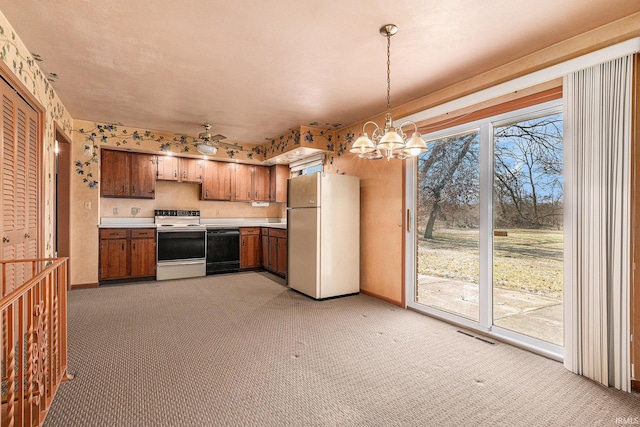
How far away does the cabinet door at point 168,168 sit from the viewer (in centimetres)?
551

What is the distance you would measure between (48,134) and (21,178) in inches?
42.9

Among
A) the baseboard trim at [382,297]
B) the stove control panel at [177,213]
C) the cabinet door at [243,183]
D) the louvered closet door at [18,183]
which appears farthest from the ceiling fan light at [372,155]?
the stove control panel at [177,213]

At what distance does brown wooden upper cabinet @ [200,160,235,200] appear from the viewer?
5973mm

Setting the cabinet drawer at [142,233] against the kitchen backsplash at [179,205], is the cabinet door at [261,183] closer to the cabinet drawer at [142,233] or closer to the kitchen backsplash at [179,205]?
the kitchen backsplash at [179,205]

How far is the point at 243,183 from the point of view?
6.38 meters

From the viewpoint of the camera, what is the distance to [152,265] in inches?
205

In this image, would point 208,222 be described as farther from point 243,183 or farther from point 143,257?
point 143,257

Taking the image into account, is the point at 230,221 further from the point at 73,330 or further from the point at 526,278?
the point at 526,278

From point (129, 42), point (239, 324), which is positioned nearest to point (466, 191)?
point (239, 324)

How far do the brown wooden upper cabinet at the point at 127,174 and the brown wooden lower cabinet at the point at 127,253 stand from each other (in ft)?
2.17

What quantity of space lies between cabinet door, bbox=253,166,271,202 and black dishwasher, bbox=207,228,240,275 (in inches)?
36.6

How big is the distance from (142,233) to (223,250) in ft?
4.38

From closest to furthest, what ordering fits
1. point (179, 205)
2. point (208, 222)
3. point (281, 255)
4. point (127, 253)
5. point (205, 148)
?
point (205, 148) < point (127, 253) < point (281, 255) < point (179, 205) < point (208, 222)

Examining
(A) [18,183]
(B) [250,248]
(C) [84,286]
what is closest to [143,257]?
(C) [84,286]
